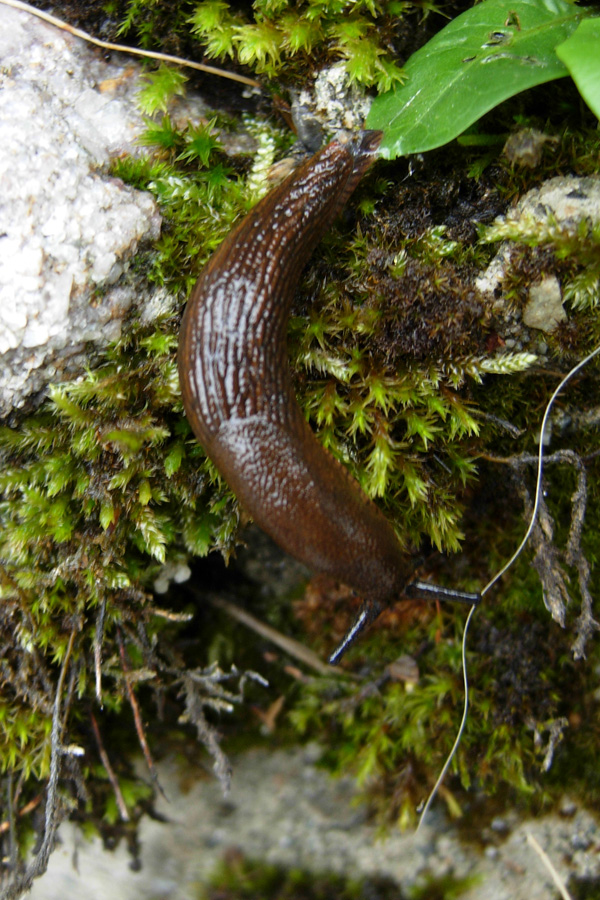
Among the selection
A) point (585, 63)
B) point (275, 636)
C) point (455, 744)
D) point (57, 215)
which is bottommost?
point (455, 744)

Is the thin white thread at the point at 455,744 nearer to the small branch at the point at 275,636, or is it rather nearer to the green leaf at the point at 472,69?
the small branch at the point at 275,636

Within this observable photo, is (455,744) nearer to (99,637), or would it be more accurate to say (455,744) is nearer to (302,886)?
(302,886)

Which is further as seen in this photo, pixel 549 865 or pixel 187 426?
pixel 549 865

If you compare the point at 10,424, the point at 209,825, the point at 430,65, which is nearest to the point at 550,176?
the point at 430,65

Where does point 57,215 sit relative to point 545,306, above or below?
above

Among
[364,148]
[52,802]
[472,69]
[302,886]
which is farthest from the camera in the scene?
[302,886]

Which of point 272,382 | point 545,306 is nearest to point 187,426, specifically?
point 272,382

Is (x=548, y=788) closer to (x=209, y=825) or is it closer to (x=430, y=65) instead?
(x=209, y=825)
